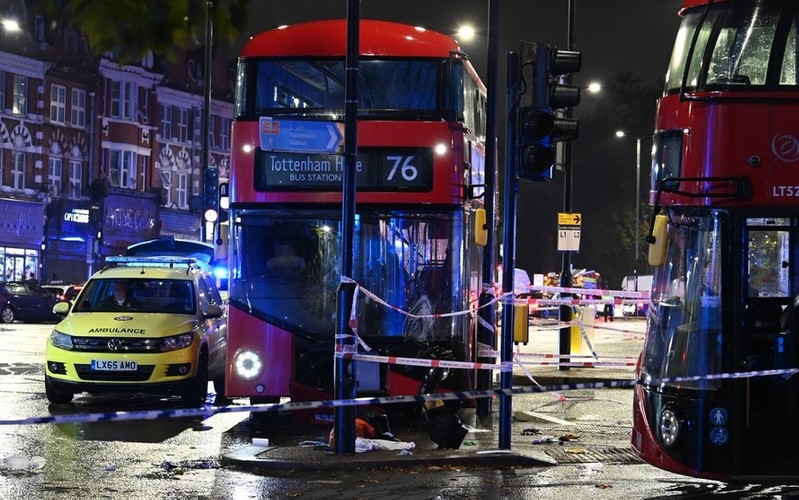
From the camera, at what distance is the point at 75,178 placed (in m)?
57.3

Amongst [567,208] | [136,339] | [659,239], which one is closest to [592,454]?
[659,239]

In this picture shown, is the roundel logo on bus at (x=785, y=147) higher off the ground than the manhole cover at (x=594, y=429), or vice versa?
the roundel logo on bus at (x=785, y=147)

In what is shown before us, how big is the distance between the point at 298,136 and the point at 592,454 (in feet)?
13.7

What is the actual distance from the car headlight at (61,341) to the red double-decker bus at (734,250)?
28.0 ft

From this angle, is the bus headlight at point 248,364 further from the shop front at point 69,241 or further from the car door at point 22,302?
the shop front at point 69,241

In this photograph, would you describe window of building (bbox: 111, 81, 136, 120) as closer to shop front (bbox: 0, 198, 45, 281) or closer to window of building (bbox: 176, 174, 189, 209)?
window of building (bbox: 176, 174, 189, 209)

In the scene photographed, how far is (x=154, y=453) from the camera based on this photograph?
484 inches

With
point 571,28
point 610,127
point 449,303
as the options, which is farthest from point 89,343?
point 610,127

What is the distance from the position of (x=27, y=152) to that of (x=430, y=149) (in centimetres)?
4395

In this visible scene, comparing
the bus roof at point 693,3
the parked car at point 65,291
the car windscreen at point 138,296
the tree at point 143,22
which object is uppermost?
the bus roof at point 693,3

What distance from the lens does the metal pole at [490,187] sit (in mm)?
16188

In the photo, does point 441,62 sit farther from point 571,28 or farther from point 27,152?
point 27,152

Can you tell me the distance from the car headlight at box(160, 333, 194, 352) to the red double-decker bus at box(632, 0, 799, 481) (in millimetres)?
7771

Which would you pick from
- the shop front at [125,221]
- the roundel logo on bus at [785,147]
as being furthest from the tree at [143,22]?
the shop front at [125,221]
